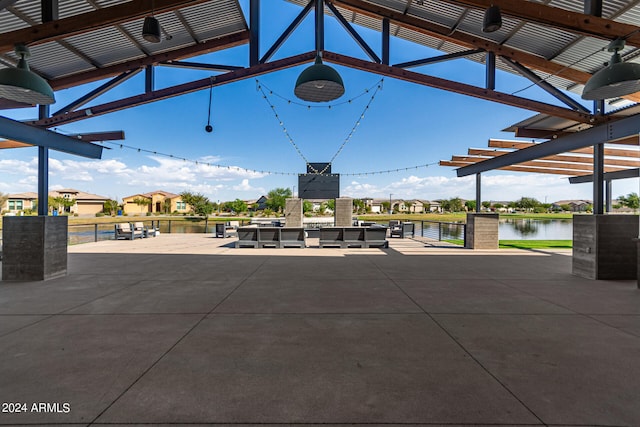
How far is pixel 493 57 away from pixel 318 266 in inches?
226

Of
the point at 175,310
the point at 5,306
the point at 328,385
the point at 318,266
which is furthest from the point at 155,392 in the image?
the point at 318,266

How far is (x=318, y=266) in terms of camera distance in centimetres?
694

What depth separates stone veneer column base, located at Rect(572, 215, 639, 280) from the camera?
584 centimetres

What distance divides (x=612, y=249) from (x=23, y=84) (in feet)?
32.4

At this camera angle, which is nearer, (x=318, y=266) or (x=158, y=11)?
(x=158, y=11)

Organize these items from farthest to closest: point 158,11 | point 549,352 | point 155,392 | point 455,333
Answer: point 158,11, point 455,333, point 549,352, point 155,392

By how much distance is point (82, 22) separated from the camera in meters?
4.51

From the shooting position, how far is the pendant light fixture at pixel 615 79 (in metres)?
3.37

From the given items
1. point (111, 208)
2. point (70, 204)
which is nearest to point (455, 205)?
point (111, 208)

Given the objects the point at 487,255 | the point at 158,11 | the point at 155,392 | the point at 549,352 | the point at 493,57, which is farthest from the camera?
the point at 487,255

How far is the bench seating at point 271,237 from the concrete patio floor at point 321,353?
520 cm

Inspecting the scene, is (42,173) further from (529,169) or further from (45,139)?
(529,169)

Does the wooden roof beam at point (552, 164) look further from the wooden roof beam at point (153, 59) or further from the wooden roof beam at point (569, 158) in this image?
the wooden roof beam at point (153, 59)

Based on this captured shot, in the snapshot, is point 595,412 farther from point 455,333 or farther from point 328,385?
point 328,385
